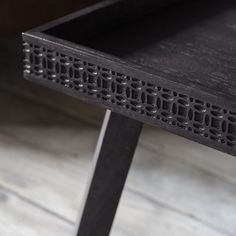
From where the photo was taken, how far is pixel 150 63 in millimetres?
653

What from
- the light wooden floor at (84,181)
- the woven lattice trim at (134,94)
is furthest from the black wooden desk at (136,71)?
the light wooden floor at (84,181)

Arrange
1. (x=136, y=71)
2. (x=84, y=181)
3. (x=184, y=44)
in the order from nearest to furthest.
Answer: (x=136, y=71), (x=184, y=44), (x=84, y=181)

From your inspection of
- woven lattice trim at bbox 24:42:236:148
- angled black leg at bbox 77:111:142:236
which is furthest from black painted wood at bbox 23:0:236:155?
angled black leg at bbox 77:111:142:236

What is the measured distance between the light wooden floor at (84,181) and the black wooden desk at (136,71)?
167mm

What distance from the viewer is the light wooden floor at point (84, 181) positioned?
0.97 m

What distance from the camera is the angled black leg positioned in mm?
751

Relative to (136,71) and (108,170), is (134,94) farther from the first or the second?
(108,170)

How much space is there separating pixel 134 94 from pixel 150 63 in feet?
0.26

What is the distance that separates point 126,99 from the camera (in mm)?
593

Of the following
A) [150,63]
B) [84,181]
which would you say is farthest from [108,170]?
[84,181]

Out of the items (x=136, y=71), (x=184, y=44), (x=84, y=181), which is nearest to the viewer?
(x=136, y=71)

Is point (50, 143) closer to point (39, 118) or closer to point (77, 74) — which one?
point (39, 118)

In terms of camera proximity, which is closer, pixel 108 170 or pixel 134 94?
pixel 134 94

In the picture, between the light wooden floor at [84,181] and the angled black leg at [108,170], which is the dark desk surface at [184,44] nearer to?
the angled black leg at [108,170]
